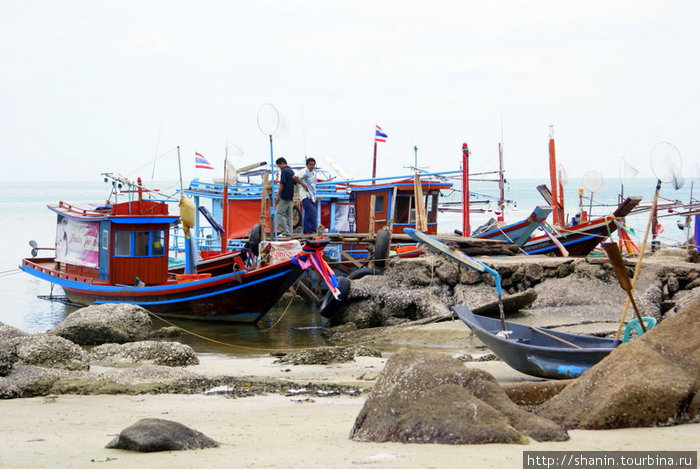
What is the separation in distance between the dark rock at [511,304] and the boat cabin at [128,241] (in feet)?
24.9

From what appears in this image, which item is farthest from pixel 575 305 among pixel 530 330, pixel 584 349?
pixel 584 349

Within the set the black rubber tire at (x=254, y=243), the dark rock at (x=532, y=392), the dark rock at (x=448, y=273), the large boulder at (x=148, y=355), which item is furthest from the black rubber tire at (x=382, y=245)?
the dark rock at (x=532, y=392)

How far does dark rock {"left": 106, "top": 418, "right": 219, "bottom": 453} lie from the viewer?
522 cm

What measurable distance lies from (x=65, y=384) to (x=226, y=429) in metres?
3.05

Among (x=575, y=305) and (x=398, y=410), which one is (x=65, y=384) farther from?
(x=575, y=305)

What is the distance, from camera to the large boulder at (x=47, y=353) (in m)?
9.84

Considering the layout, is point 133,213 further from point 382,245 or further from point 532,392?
point 532,392

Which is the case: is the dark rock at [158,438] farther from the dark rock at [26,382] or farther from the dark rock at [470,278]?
the dark rock at [470,278]

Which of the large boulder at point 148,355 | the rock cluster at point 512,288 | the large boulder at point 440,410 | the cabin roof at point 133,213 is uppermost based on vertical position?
the cabin roof at point 133,213

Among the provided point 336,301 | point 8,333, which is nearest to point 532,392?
point 8,333

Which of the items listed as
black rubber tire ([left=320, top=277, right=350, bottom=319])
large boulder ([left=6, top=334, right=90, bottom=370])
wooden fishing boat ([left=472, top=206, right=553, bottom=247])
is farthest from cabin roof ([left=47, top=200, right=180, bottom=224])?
large boulder ([left=6, top=334, right=90, bottom=370])

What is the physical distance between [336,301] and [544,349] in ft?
26.2

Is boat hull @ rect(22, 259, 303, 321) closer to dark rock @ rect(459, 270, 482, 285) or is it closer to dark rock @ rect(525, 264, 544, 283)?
dark rock @ rect(459, 270, 482, 285)

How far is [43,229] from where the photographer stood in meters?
59.1
